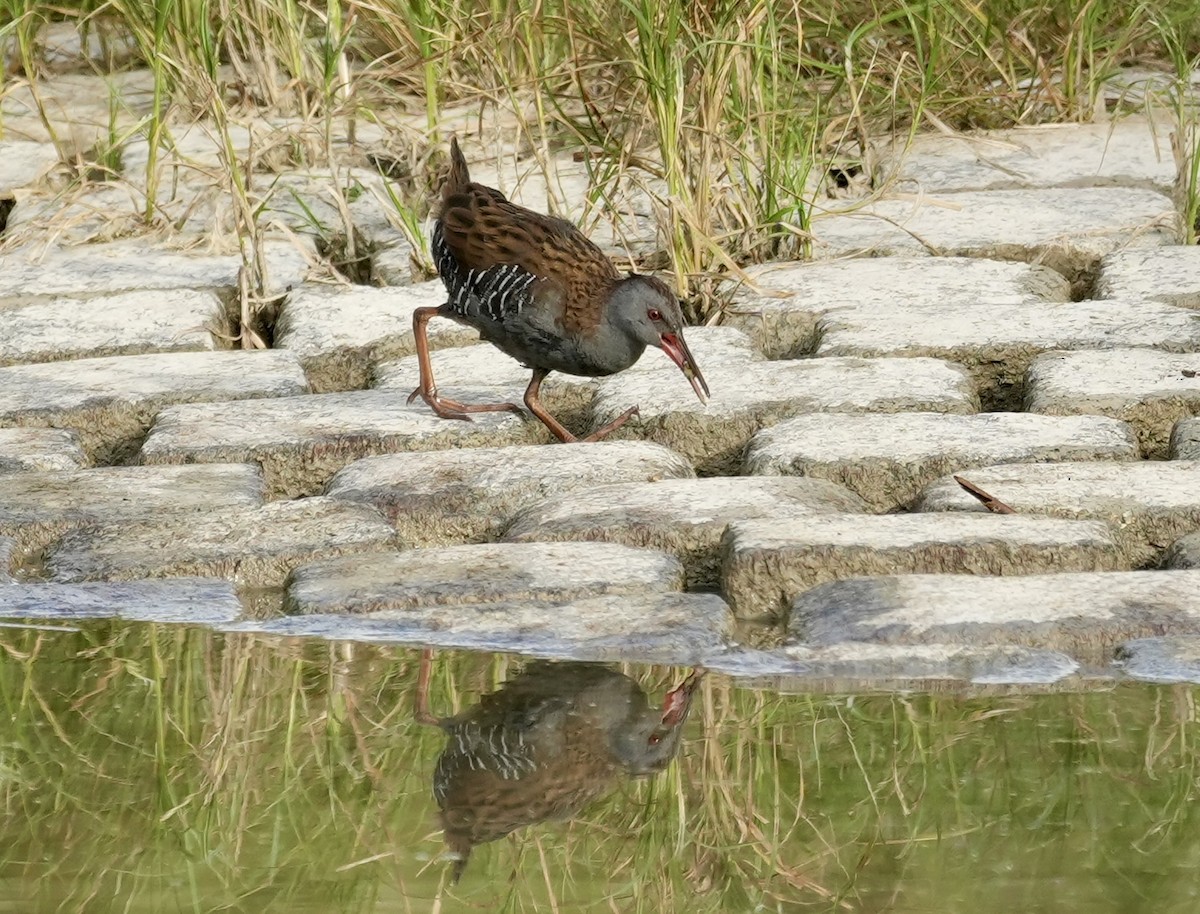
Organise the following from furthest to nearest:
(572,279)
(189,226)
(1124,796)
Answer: (189,226) < (572,279) < (1124,796)

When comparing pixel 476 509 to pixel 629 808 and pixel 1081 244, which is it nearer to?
pixel 629 808

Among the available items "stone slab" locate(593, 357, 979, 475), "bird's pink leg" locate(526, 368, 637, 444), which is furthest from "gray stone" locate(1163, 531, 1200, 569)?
"bird's pink leg" locate(526, 368, 637, 444)

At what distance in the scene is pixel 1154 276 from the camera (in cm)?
478

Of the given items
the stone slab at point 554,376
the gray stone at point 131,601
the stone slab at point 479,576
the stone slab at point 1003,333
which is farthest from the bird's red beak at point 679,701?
the stone slab at point 1003,333

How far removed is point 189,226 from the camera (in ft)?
18.5

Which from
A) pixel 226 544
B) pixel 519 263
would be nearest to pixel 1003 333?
pixel 519 263

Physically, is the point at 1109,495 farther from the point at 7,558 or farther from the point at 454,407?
the point at 7,558

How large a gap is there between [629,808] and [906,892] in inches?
15.5

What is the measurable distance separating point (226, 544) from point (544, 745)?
40.7 inches

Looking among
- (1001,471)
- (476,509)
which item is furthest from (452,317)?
(1001,471)

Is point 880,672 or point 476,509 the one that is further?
point 476,509

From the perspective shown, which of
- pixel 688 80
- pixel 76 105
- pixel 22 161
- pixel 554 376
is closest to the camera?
pixel 554 376

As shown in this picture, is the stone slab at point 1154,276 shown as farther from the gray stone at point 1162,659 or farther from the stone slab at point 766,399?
the gray stone at point 1162,659

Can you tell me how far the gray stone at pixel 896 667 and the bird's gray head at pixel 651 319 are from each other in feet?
4.20
